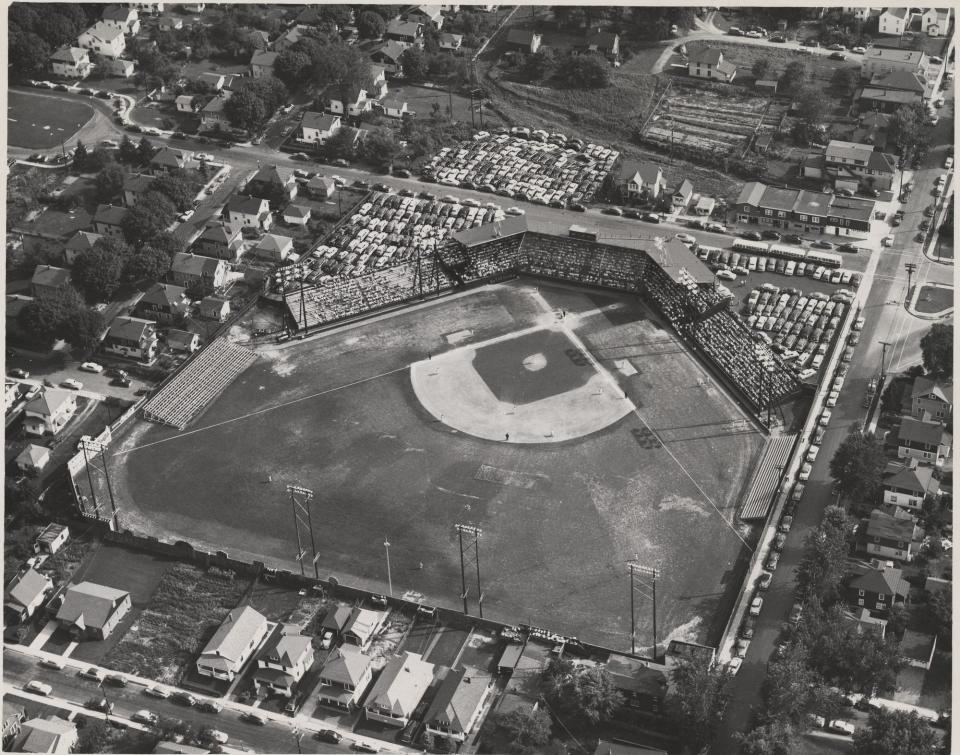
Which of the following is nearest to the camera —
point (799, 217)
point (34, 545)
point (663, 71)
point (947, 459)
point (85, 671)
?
point (85, 671)

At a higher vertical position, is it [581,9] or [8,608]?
[581,9]

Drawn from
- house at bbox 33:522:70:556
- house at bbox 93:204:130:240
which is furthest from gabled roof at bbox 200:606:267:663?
house at bbox 93:204:130:240

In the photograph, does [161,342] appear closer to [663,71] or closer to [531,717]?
[531,717]

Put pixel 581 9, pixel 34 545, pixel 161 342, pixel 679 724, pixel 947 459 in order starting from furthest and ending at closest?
pixel 581 9 → pixel 161 342 → pixel 947 459 → pixel 34 545 → pixel 679 724

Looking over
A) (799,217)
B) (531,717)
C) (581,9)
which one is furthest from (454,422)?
(581,9)

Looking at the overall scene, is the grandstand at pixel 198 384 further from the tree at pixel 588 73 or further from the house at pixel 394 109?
the tree at pixel 588 73

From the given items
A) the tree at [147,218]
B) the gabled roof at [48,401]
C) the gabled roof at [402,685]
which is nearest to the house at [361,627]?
the gabled roof at [402,685]

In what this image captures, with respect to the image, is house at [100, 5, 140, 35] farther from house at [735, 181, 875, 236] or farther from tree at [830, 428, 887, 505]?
tree at [830, 428, 887, 505]

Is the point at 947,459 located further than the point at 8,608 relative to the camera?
Yes
